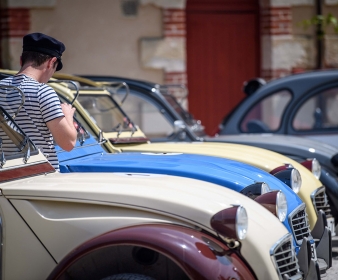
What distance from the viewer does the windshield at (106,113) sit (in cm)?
598

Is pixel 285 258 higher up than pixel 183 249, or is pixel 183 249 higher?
pixel 183 249

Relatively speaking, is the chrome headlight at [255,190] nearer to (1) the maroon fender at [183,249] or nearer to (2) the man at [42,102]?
(1) the maroon fender at [183,249]

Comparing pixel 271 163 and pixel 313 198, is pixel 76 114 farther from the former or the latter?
pixel 313 198

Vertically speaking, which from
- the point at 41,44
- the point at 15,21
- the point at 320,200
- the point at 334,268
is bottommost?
the point at 334,268

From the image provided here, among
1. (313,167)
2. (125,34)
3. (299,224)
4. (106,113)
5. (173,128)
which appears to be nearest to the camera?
(299,224)

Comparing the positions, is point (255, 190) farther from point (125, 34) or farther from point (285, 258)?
point (125, 34)

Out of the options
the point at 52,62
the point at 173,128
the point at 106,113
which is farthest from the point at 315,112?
the point at 52,62

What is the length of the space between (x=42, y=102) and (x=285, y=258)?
1.56 m

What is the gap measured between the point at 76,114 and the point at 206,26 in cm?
654

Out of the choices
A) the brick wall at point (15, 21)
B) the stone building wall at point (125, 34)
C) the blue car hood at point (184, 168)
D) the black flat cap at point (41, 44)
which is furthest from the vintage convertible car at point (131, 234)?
the stone building wall at point (125, 34)

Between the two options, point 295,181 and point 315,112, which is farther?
point 315,112

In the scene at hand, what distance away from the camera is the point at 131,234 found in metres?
3.04

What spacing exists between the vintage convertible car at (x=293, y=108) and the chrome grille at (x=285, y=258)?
182 inches

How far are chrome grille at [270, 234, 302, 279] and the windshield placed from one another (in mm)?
2826
